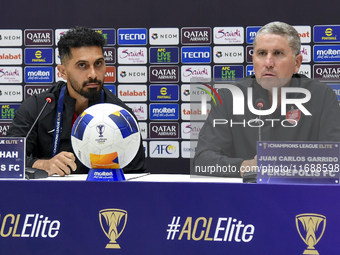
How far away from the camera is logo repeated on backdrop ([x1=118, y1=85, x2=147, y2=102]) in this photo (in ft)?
10.3

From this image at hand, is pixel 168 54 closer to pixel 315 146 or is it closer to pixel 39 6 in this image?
pixel 39 6

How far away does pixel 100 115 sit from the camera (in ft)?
3.76

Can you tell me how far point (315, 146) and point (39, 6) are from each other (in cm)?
278

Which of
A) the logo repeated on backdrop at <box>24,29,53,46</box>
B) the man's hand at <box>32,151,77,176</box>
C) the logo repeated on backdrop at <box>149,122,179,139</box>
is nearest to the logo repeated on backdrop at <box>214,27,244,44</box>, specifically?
the logo repeated on backdrop at <box>149,122,179,139</box>

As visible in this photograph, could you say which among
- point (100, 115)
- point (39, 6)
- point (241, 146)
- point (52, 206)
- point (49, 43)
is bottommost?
point (52, 206)

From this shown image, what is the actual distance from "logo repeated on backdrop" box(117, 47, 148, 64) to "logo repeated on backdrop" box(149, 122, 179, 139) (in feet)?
1.75

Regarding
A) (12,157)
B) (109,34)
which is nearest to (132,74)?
(109,34)

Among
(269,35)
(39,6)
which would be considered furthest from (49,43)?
(269,35)

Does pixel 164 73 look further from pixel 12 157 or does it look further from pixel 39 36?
pixel 12 157

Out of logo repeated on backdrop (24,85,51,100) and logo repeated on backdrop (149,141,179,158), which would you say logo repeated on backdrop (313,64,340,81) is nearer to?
logo repeated on backdrop (149,141,179,158)

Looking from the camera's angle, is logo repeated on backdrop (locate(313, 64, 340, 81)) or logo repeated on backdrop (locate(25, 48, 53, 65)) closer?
logo repeated on backdrop (locate(313, 64, 340, 81))

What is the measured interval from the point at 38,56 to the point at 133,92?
2.84 feet

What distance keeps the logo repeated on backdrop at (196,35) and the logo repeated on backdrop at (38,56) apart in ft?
3.70

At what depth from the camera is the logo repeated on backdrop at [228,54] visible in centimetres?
304
